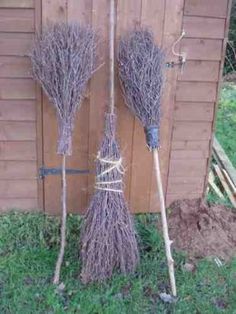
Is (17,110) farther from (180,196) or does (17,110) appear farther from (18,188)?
(180,196)

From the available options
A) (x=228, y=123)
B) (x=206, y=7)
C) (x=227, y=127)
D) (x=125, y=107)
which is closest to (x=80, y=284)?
(x=125, y=107)

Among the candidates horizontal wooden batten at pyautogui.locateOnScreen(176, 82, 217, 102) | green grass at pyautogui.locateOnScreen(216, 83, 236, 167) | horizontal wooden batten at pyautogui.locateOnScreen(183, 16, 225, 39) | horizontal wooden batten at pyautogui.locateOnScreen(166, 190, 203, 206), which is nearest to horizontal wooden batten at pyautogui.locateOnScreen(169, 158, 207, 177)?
horizontal wooden batten at pyautogui.locateOnScreen(166, 190, 203, 206)

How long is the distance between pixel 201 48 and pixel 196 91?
30cm

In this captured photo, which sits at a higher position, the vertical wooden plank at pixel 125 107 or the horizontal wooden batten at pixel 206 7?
the horizontal wooden batten at pixel 206 7

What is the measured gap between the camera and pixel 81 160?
341 cm

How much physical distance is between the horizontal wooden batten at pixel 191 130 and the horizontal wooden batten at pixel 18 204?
1162 millimetres

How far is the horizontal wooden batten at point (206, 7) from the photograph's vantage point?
3.09 m

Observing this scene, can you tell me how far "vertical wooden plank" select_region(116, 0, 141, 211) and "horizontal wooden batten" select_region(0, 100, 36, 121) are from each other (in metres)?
0.60

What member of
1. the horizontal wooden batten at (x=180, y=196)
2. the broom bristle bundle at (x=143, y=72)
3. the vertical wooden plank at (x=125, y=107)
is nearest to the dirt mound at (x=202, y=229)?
the horizontal wooden batten at (x=180, y=196)

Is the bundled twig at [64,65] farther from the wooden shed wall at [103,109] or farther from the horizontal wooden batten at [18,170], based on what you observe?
the horizontal wooden batten at [18,170]

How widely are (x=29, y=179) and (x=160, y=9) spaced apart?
59.4 inches

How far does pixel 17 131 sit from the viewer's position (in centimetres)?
331

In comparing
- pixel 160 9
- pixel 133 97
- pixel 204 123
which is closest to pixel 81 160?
pixel 133 97

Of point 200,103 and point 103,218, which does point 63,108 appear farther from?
point 200,103
